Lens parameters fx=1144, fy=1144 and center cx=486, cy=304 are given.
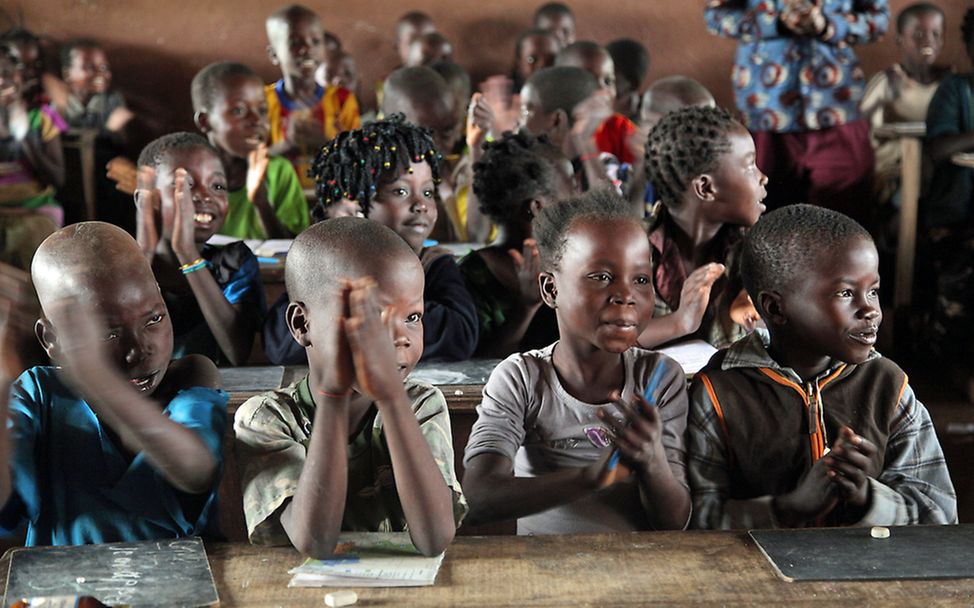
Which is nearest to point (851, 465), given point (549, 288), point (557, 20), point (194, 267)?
point (549, 288)

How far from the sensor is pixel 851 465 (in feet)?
5.44

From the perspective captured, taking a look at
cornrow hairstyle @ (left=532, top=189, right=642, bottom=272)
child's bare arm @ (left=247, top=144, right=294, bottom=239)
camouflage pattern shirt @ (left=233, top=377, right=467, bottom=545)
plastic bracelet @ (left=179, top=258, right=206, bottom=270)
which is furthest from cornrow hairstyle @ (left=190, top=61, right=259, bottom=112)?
camouflage pattern shirt @ (left=233, top=377, right=467, bottom=545)

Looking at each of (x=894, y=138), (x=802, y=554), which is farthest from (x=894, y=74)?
(x=802, y=554)

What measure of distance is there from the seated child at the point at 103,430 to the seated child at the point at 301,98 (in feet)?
11.8

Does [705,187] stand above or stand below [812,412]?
above

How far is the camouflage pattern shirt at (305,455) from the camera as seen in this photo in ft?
5.06

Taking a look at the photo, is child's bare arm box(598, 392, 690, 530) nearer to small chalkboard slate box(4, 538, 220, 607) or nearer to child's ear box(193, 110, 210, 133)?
small chalkboard slate box(4, 538, 220, 607)

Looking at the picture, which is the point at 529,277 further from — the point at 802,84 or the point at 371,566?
the point at 802,84

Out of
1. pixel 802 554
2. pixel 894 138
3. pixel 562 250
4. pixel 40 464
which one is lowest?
pixel 894 138

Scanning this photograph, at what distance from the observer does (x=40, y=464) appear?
1.61 m

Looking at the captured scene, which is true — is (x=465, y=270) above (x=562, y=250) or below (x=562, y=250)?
below

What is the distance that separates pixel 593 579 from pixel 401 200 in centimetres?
138

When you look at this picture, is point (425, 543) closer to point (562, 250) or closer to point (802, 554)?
point (802, 554)

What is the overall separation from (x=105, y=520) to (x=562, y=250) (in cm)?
87
